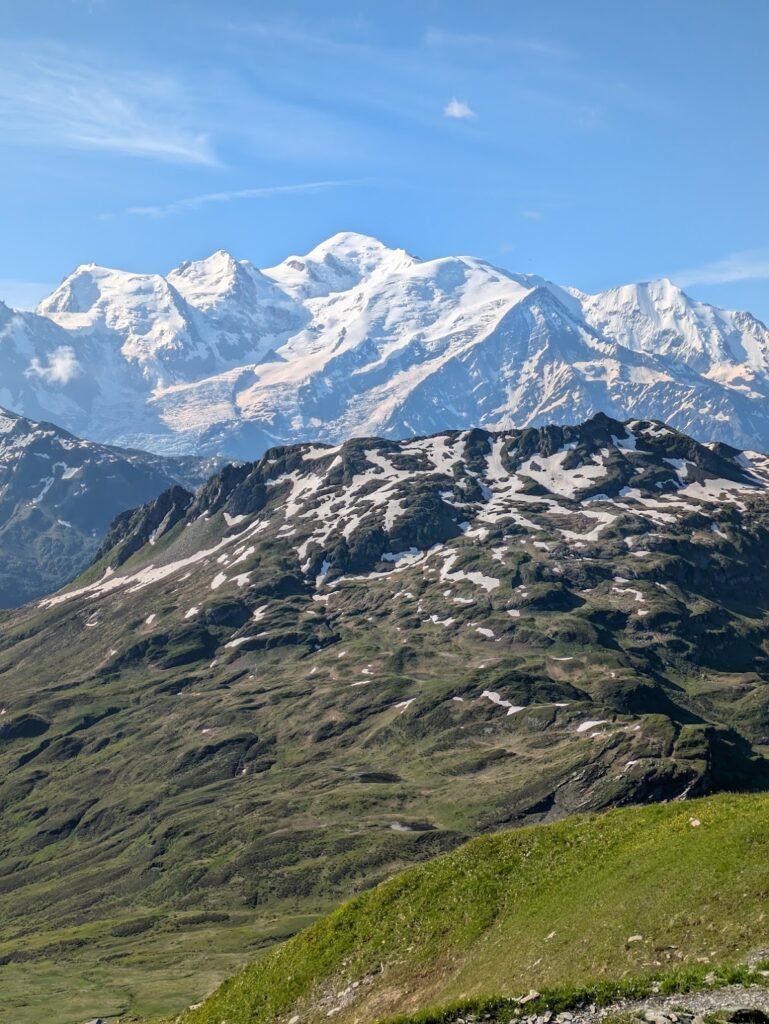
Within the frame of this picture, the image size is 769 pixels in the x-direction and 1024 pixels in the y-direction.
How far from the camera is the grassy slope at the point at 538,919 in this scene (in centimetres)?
5422

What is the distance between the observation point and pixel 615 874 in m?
62.3

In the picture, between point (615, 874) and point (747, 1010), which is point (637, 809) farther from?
point (747, 1010)

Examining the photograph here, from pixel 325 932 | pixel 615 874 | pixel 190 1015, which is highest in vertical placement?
pixel 615 874

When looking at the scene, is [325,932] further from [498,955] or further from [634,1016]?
[634,1016]

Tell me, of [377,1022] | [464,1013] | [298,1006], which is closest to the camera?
[464,1013]

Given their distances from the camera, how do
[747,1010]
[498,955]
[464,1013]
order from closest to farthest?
[747,1010] → [464,1013] → [498,955]

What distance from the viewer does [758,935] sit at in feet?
167

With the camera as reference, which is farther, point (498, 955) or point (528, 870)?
point (528, 870)

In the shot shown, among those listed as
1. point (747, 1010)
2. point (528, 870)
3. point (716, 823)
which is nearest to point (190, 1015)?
point (528, 870)

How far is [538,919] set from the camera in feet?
203

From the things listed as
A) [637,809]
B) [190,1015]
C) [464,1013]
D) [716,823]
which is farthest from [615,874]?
[190,1015]

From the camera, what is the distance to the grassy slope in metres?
54.2

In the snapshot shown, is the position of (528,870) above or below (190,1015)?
above

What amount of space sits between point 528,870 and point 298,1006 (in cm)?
1508
